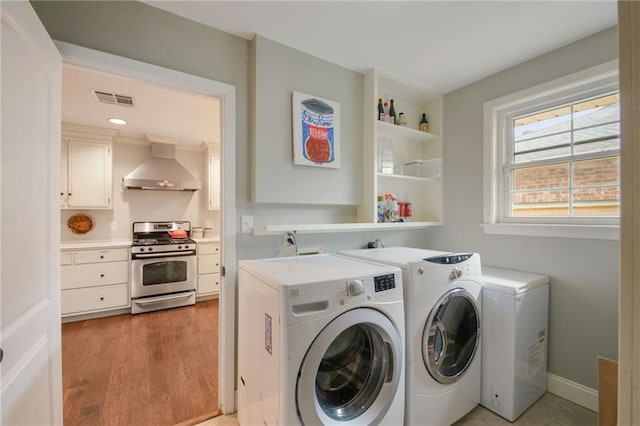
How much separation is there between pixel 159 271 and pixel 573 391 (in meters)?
4.24

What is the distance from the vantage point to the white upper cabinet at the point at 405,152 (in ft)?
7.50

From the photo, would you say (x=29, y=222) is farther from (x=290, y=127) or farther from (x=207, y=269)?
(x=207, y=269)

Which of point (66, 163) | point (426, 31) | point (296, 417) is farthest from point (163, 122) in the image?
point (296, 417)

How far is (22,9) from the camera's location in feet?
3.04

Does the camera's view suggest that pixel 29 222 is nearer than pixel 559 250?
Yes

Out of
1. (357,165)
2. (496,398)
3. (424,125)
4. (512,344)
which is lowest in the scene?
(496,398)

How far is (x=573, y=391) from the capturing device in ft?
6.10

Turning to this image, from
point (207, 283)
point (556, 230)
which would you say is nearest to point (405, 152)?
point (556, 230)

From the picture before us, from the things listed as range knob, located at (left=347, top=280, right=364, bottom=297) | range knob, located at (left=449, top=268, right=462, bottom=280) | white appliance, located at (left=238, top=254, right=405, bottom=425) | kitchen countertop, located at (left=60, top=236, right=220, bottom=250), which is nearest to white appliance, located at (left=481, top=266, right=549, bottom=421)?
range knob, located at (left=449, top=268, right=462, bottom=280)

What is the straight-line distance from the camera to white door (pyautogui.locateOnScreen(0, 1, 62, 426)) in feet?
2.82

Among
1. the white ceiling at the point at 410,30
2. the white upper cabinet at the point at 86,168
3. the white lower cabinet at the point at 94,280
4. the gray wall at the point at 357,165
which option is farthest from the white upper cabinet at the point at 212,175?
the gray wall at the point at 357,165

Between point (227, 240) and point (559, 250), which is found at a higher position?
point (227, 240)

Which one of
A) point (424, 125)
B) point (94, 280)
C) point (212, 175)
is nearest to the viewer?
point (424, 125)

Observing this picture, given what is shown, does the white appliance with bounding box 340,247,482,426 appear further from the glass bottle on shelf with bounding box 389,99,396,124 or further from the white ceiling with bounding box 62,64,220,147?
the white ceiling with bounding box 62,64,220,147
